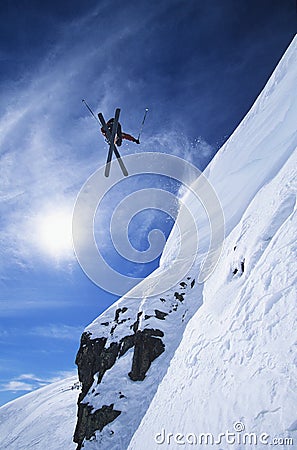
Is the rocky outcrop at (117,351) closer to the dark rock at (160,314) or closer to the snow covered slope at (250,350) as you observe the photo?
the dark rock at (160,314)

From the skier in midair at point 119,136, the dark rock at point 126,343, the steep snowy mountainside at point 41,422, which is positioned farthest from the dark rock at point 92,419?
the skier in midair at point 119,136

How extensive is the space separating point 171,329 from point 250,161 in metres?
9.67

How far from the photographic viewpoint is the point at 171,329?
14023 millimetres

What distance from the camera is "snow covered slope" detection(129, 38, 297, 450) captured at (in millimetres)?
4316

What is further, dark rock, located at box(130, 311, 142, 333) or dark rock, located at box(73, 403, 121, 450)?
dark rock, located at box(130, 311, 142, 333)

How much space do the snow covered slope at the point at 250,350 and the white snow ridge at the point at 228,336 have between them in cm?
2

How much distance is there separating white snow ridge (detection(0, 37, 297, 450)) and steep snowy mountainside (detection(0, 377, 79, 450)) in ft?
14.6

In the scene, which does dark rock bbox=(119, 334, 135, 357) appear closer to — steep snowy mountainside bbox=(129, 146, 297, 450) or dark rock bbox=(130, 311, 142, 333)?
dark rock bbox=(130, 311, 142, 333)

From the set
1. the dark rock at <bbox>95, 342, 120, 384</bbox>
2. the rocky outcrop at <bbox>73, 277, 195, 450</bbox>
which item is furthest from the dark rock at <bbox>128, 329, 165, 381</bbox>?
the dark rock at <bbox>95, 342, 120, 384</bbox>

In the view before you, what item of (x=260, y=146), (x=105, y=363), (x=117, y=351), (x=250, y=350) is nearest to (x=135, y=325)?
(x=117, y=351)

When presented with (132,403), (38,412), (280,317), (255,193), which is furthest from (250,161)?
(38,412)

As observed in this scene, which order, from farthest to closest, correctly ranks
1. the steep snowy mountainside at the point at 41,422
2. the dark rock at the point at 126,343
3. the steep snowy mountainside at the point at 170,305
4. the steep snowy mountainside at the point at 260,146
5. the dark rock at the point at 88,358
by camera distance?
the steep snowy mountainside at the point at 41,422, the dark rock at the point at 88,358, the dark rock at the point at 126,343, the steep snowy mountainside at the point at 260,146, the steep snowy mountainside at the point at 170,305

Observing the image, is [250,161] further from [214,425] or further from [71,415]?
[71,415]

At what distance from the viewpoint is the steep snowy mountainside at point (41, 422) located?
2581 centimetres
